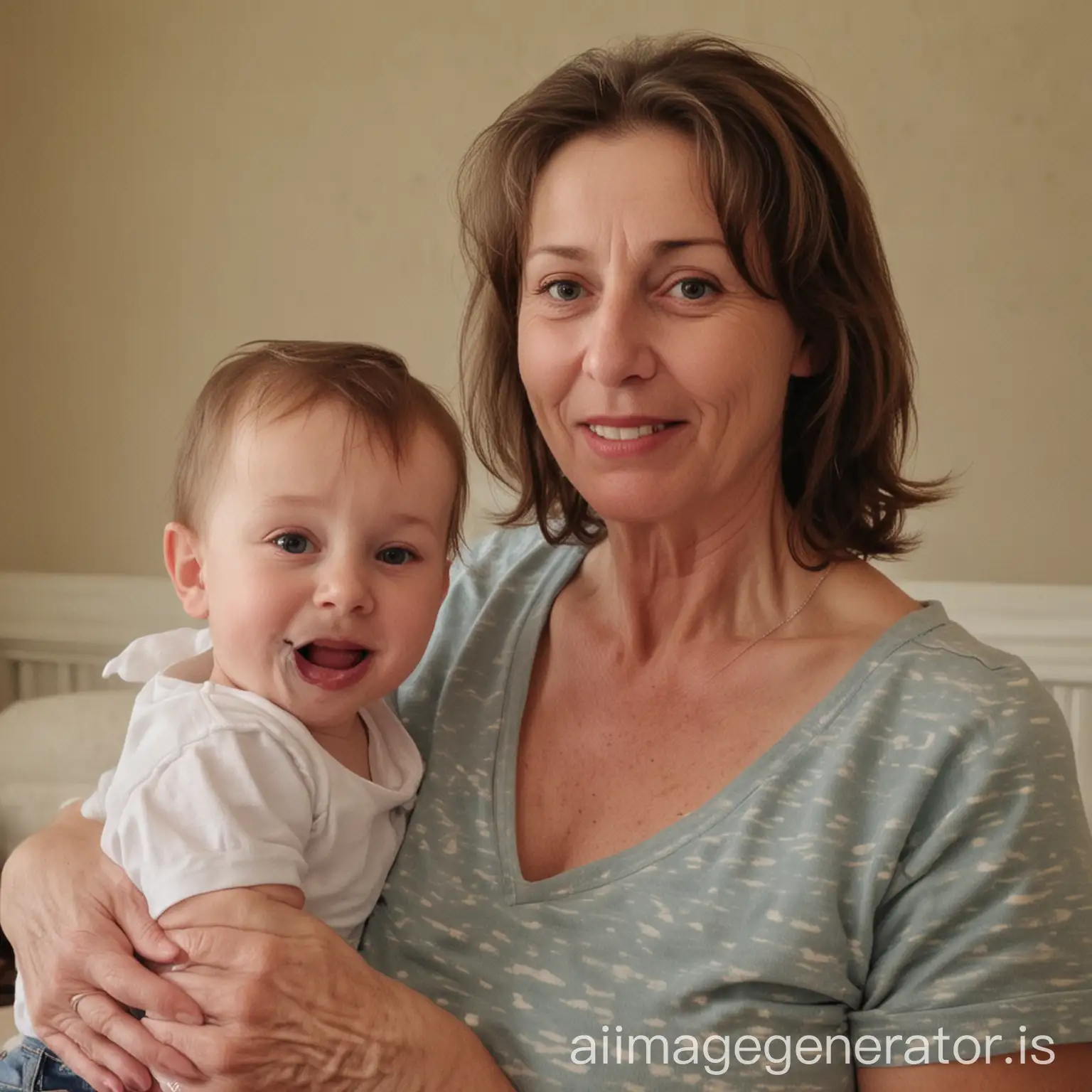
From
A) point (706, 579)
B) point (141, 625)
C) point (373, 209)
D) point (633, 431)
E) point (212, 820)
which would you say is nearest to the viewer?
point (212, 820)

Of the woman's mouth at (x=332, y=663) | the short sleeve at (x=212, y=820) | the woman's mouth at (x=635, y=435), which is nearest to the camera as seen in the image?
the short sleeve at (x=212, y=820)

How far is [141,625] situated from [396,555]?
1.96 metres

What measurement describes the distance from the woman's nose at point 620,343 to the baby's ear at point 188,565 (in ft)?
1.36

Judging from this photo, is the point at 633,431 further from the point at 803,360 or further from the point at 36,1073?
the point at 36,1073

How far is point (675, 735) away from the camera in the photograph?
1.33 metres

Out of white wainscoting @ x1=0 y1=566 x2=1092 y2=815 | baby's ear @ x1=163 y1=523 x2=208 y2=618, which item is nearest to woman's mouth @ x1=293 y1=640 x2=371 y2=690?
baby's ear @ x1=163 y1=523 x2=208 y2=618

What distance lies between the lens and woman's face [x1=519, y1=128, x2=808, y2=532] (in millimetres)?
1284

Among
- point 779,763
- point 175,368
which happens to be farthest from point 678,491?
point 175,368

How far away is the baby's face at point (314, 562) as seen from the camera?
1.19m

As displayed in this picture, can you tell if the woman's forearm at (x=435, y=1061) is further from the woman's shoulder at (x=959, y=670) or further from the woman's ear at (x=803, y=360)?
the woman's ear at (x=803, y=360)

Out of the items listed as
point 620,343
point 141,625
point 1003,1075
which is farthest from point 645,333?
point 141,625

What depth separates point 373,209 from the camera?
291cm

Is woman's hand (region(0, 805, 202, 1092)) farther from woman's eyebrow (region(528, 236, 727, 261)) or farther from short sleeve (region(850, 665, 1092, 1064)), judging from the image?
woman's eyebrow (region(528, 236, 727, 261))

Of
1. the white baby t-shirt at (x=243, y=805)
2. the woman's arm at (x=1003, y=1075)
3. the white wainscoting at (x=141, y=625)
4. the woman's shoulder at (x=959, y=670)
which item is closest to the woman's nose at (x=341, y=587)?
the white baby t-shirt at (x=243, y=805)
